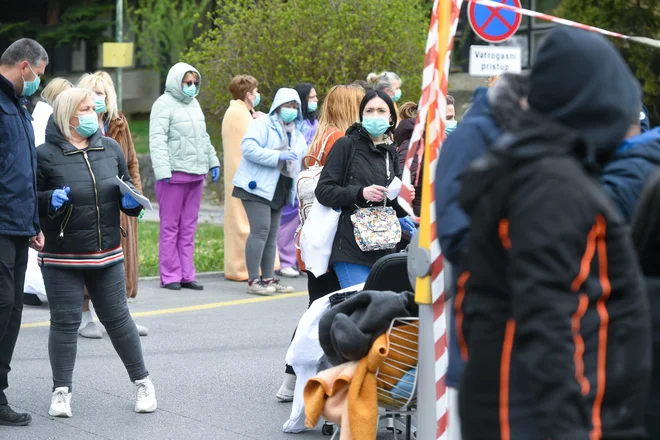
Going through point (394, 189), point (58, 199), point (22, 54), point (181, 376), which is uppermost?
point (22, 54)

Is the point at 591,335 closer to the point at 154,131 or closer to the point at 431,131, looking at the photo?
the point at 431,131

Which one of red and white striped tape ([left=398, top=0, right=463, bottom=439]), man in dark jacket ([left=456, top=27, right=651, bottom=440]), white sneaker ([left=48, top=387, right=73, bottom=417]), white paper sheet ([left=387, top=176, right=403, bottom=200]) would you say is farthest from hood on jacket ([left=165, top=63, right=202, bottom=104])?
man in dark jacket ([left=456, top=27, right=651, bottom=440])

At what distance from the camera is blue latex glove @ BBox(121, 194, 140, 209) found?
20.4 feet

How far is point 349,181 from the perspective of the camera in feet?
21.2

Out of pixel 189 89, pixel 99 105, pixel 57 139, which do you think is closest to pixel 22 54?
pixel 57 139

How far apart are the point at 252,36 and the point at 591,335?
14121 millimetres

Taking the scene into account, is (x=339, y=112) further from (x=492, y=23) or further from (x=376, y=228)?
(x=492, y=23)

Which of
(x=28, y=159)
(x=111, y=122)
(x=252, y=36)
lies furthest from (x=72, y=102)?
(x=252, y=36)

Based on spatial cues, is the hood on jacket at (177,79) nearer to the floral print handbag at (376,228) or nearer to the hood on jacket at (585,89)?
the floral print handbag at (376,228)

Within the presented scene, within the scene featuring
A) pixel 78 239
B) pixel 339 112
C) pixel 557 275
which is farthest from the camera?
pixel 339 112

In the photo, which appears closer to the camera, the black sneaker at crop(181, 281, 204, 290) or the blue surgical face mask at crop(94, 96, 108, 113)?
the blue surgical face mask at crop(94, 96, 108, 113)

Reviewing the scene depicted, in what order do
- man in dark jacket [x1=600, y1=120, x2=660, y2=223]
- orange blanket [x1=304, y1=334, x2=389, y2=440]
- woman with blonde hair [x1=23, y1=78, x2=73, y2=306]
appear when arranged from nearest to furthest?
man in dark jacket [x1=600, y1=120, x2=660, y2=223], orange blanket [x1=304, y1=334, x2=389, y2=440], woman with blonde hair [x1=23, y1=78, x2=73, y2=306]

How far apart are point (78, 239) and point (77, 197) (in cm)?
23

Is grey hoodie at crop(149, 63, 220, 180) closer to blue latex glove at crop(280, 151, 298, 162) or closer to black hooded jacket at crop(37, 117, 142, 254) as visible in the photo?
blue latex glove at crop(280, 151, 298, 162)
